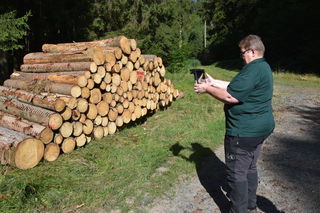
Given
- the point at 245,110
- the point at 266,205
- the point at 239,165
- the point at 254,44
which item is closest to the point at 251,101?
the point at 245,110

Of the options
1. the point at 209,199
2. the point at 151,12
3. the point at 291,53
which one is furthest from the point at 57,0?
the point at 291,53

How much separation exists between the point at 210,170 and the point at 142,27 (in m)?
17.3

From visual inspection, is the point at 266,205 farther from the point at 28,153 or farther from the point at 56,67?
the point at 56,67

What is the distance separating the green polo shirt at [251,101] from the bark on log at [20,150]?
10.2ft

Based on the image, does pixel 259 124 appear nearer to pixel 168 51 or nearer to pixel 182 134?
pixel 182 134

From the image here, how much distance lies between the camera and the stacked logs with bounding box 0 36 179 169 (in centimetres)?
454

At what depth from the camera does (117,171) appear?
14.3 feet

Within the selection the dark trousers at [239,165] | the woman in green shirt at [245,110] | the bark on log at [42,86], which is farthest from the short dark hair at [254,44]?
the bark on log at [42,86]

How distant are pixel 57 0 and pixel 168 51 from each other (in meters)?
6.42

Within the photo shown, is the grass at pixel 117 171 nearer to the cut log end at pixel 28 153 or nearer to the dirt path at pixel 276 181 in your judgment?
the cut log end at pixel 28 153

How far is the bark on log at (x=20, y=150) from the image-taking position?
4164 mm

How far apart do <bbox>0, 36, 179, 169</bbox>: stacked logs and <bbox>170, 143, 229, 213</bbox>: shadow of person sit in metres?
1.66

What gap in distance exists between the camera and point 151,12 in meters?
21.1

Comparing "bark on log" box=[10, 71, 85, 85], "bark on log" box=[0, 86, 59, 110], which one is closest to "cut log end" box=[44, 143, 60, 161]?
"bark on log" box=[0, 86, 59, 110]
